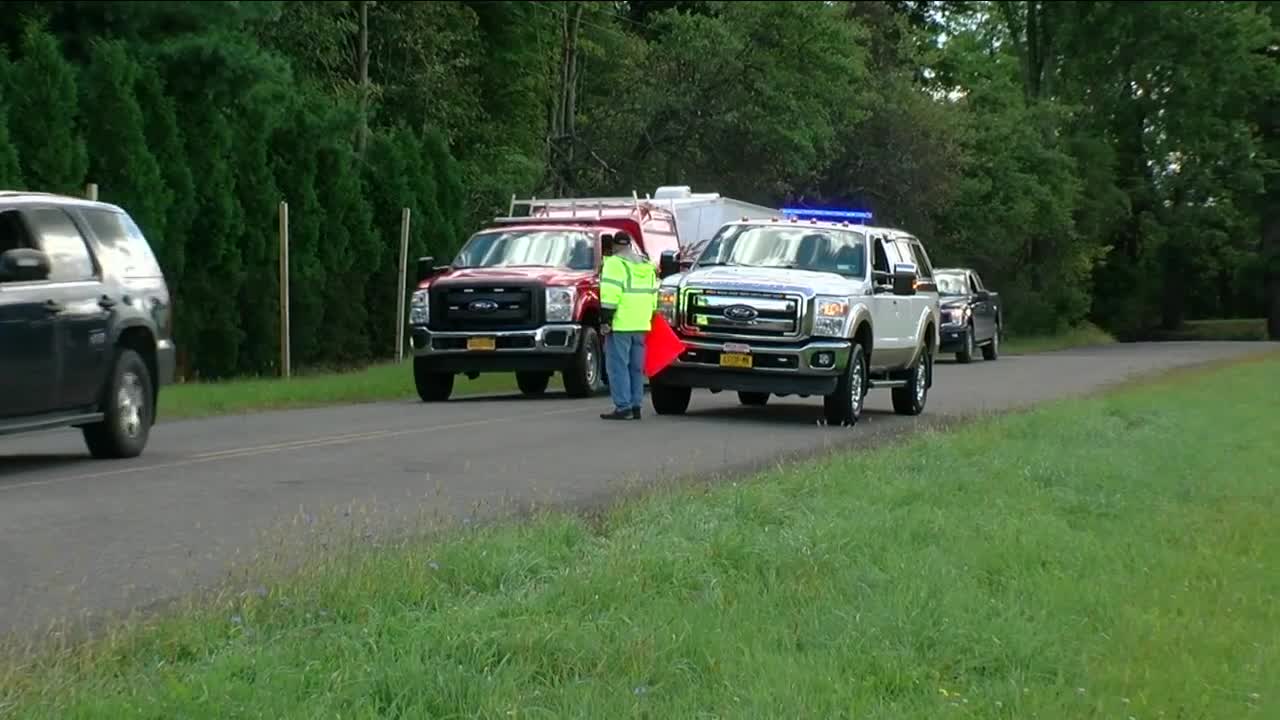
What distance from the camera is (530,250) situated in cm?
2645

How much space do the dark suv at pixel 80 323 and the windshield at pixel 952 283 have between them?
1186 inches

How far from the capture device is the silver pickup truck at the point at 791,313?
2078cm

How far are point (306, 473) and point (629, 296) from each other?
22.3 ft

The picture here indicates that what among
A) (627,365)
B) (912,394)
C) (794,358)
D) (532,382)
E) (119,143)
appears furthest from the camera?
(532,382)

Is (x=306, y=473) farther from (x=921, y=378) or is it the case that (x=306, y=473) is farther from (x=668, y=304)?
(x=921, y=378)

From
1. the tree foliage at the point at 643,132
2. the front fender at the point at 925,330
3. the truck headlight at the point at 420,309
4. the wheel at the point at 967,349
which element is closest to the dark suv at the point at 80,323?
the tree foliage at the point at 643,132

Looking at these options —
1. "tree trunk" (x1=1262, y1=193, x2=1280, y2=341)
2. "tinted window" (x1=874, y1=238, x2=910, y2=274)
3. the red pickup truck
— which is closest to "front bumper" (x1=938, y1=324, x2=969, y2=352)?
the red pickup truck

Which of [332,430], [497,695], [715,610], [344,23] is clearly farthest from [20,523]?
[344,23]

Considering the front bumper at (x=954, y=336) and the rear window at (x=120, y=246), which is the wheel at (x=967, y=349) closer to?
the front bumper at (x=954, y=336)

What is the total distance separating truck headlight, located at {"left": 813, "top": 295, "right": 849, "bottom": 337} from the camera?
20812mm

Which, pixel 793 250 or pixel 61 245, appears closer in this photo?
pixel 61 245

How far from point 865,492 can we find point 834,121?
120 feet

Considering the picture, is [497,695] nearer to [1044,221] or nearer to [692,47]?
[692,47]

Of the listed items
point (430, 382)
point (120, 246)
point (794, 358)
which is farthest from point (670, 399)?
point (120, 246)
